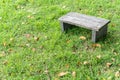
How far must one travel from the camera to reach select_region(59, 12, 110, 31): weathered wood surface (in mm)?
3792

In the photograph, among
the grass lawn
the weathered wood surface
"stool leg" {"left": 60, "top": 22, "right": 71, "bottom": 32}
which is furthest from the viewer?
"stool leg" {"left": 60, "top": 22, "right": 71, "bottom": 32}

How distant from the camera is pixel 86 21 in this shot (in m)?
3.96

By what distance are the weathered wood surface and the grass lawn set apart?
0.31 metres

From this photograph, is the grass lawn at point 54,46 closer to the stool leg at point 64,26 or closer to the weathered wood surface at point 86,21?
the stool leg at point 64,26

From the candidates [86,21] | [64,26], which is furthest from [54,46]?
[86,21]

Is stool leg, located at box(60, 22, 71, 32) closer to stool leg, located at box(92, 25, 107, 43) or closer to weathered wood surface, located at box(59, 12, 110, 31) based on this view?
weathered wood surface, located at box(59, 12, 110, 31)

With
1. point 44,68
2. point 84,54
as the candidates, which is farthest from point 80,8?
point 44,68

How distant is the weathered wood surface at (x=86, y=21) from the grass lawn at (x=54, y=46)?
0.31 m

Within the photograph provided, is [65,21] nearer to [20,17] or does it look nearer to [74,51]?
[74,51]

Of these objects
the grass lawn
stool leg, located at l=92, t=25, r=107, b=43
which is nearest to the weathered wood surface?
stool leg, located at l=92, t=25, r=107, b=43

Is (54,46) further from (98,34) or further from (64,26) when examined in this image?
(98,34)

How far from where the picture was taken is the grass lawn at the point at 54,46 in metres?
3.51

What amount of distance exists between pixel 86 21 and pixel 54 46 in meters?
0.73

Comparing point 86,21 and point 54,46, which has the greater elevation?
point 86,21
